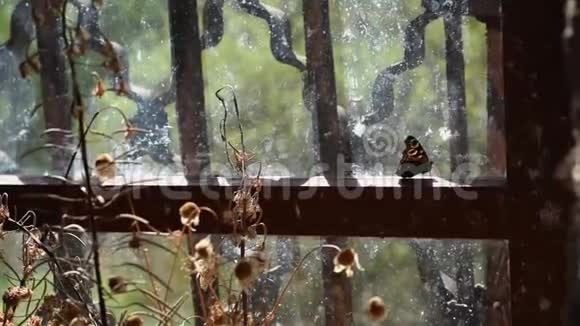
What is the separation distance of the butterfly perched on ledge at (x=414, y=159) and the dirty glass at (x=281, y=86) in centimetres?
5

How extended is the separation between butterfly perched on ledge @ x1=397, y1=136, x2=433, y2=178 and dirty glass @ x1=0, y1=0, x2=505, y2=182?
46 mm

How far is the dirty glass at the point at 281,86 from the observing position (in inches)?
46.4

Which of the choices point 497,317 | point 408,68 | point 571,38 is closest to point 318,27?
point 408,68

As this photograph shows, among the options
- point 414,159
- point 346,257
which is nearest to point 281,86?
point 414,159

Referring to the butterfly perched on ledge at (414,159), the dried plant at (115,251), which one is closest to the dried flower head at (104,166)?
the dried plant at (115,251)

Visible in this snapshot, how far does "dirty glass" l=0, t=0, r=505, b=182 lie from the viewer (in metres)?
1.18

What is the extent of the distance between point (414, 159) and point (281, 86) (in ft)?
0.75

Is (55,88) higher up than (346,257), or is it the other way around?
(55,88)

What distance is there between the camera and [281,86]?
1248 millimetres

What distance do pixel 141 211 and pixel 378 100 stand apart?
39 centimetres

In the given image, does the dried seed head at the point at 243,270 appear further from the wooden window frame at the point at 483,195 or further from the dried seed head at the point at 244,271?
the wooden window frame at the point at 483,195

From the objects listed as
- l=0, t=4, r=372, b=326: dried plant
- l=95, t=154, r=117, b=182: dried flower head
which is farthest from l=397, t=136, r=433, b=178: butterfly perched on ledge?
l=95, t=154, r=117, b=182: dried flower head

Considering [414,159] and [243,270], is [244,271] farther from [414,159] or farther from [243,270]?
[414,159]

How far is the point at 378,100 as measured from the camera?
122cm
